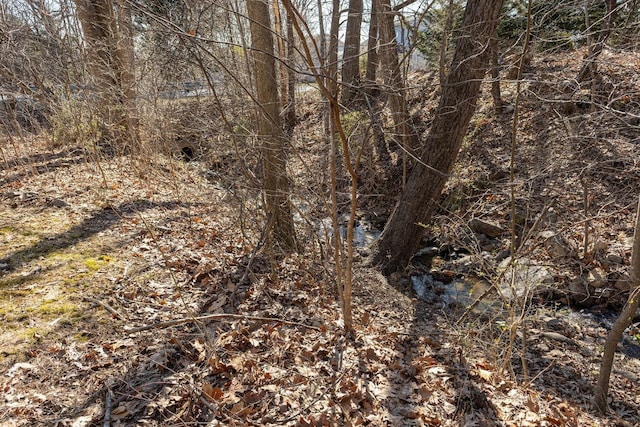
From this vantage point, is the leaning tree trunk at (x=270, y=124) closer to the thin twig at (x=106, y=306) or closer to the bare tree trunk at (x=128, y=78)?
the thin twig at (x=106, y=306)

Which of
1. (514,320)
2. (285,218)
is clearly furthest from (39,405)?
(514,320)

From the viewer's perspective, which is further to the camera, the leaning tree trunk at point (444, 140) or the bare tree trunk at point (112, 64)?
the bare tree trunk at point (112, 64)

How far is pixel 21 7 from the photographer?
269 inches

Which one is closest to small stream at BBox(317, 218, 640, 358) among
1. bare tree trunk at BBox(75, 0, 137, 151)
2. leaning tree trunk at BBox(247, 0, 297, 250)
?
leaning tree trunk at BBox(247, 0, 297, 250)

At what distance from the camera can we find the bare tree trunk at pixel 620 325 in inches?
132

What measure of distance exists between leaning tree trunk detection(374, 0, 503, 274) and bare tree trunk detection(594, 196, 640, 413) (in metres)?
2.27

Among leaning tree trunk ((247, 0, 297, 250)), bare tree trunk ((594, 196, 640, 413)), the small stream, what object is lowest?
the small stream

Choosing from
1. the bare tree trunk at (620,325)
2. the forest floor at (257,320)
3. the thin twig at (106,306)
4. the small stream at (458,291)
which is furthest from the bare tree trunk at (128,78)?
the bare tree trunk at (620,325)

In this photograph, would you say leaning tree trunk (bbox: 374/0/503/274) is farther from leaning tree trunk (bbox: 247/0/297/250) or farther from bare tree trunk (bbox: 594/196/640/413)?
bare tree trunk (bbox: 594/196/640/413)

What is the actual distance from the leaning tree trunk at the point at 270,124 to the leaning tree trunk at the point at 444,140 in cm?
206

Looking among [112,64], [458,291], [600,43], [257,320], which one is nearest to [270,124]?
[257,320]

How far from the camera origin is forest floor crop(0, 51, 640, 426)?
2.76 m

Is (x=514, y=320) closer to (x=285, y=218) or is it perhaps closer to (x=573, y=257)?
(x=285, y=218)

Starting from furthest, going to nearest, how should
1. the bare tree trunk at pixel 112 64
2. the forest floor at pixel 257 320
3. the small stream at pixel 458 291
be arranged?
the bare tree trunk at pixel 112 64
the small stream at pixel 458 291
the forest floor at pixel 257 320
